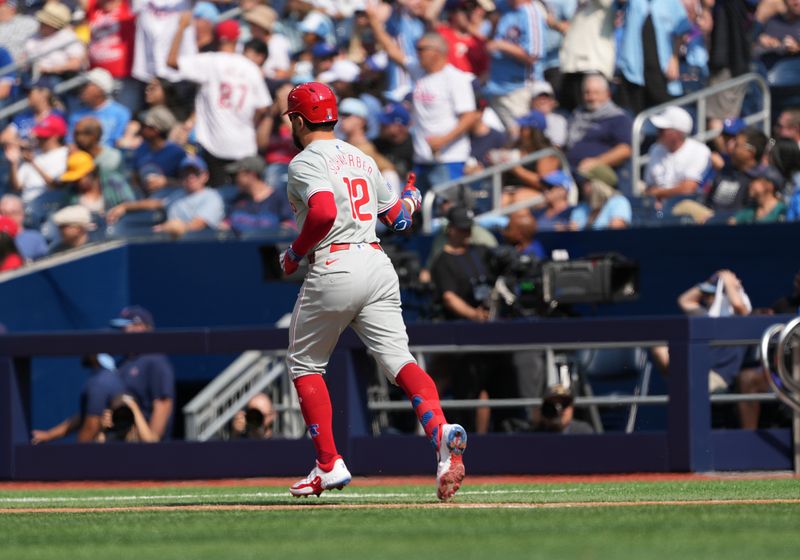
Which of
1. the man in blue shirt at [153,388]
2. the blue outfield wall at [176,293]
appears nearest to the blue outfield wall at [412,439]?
the man in blue shirt at [153,388]

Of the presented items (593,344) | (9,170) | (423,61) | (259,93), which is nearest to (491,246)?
(593,344)

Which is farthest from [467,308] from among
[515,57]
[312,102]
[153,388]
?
[312,102]

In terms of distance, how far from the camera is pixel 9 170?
650 inches

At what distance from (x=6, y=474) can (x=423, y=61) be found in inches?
216

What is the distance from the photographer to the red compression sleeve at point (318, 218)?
7250mm

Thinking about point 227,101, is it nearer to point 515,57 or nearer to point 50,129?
point 50,129

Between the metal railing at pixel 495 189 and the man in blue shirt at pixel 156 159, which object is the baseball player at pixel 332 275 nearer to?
the metal railing at pixel 495 189

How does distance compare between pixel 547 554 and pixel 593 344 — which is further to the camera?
pixel 593 344

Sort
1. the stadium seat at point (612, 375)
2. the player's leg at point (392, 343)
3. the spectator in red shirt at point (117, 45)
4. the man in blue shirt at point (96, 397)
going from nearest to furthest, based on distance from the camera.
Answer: the player's leg at point (392, 343) < the stadium seat at point (612, 375) < the man in blue shirt at point (96, 397) < the spectator in red shirt at point (117, 45)

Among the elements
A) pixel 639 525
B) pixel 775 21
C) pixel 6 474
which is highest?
pixel 775 21

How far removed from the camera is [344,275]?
742 centimetres

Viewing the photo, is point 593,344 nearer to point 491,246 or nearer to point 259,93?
point 491,246

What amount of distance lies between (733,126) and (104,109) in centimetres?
647

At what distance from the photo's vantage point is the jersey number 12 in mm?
7465
